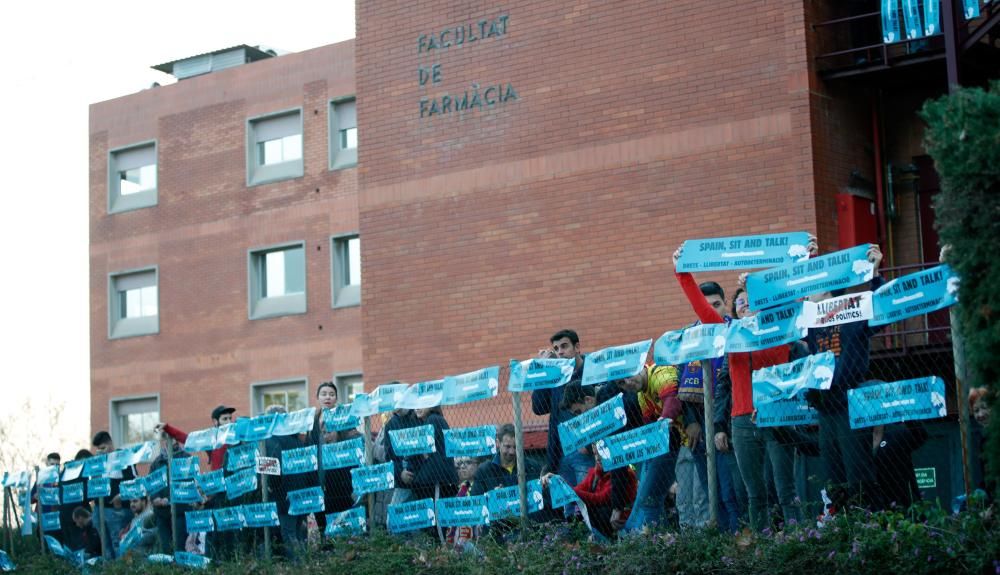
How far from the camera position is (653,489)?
10.4 meters

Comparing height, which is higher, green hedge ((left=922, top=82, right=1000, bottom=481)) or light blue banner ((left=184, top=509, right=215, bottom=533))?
green hedge ((left=922, top=82, right=1000, bottom=481))

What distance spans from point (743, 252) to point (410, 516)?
4046 millimetres

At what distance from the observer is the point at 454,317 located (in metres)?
19.5

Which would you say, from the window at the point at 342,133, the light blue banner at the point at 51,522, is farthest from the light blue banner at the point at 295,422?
the window at the point at 342,133

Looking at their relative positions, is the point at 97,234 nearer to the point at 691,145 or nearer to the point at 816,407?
the point at 691,145

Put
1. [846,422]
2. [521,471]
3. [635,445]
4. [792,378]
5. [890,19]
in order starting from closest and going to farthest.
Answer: [846,422] < [792,378] < [635,445] < [521,471] < [890,19]

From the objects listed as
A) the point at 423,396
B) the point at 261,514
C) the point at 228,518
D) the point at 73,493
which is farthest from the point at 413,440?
the point at 73,493

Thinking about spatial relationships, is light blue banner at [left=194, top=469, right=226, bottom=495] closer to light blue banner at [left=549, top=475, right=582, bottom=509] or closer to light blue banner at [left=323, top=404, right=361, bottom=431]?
light blue banner at [left=323, top=404, right=361, bottom=431]

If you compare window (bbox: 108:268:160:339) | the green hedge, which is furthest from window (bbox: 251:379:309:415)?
the green hedge

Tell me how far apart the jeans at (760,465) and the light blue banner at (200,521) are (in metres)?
6.48

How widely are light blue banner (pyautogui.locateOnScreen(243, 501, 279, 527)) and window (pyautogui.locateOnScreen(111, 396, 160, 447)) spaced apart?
20177mm

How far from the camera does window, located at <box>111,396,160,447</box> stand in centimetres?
3291

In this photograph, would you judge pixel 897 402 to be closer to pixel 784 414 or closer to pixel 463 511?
pixel 784 414

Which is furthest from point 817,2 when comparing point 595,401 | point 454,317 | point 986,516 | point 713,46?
point 986,516
